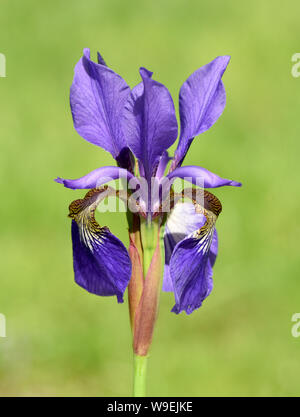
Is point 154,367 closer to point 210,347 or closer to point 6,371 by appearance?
point 210,347

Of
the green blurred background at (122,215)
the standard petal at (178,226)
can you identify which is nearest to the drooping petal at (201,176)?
the standard petal at (178,226)

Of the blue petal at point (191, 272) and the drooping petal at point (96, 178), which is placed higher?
the drooping petal at point (96, 178)

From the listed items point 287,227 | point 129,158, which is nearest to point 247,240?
point 287,227

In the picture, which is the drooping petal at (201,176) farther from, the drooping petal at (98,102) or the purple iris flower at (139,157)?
the drooping petal at (98,102)

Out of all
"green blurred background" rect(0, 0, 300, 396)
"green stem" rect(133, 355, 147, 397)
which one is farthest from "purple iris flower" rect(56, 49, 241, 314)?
"green blurred background" rect(0, 0, 300, 396)

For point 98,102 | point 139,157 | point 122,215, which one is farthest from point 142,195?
point 122,215

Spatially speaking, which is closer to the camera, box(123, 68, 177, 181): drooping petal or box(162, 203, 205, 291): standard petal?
box(123, 68, 177, 181): drooping petal

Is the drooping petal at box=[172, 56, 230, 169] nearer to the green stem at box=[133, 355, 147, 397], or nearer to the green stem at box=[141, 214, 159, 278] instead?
the green stem at box=[141, 214, 159, 278]
